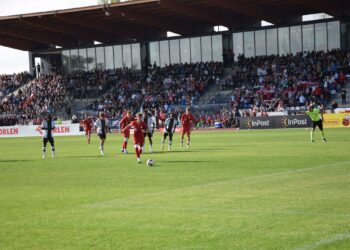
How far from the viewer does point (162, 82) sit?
216 feet

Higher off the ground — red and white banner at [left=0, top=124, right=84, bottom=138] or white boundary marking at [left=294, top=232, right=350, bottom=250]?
white boundary marking at [left=294, top=232, right=350, bottom=250]

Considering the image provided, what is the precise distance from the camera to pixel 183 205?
12719 mm

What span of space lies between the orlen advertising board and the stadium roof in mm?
9974

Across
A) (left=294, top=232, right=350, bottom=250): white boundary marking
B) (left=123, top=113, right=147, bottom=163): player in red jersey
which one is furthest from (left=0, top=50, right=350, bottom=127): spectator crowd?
(left=294, top=232, right=350, bottom=250): white boundary marking

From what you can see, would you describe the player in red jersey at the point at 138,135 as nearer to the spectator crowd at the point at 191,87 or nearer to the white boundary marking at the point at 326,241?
the white boundary marking at the point at 326,241

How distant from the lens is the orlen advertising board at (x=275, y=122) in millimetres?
48719

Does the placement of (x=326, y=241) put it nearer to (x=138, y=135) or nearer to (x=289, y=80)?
(x=138, y=135)

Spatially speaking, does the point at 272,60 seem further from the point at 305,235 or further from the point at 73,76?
the point at 305,235

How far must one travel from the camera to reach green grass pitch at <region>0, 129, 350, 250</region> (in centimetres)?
956

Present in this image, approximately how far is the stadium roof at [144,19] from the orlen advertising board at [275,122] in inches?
393

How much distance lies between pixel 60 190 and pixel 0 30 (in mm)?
53848

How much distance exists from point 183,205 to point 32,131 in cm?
5060

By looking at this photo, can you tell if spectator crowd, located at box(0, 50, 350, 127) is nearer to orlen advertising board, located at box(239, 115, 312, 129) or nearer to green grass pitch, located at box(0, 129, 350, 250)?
orlen advertising board, located at box(239, 115, 312, 129)

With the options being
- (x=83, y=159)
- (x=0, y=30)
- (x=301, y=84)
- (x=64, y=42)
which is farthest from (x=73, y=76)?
(x=83, y=159)
